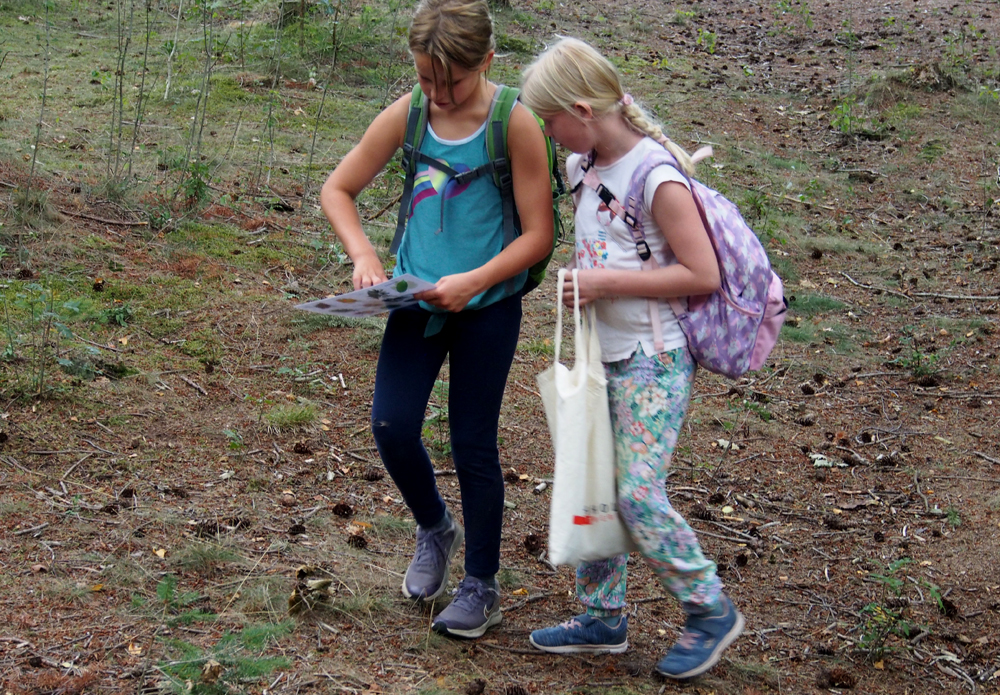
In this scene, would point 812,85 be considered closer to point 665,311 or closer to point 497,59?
point 497,59

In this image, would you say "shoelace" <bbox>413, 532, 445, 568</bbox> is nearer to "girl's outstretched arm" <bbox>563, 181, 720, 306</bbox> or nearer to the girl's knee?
the girl's knee

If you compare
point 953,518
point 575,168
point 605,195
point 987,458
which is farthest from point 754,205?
point 605,195

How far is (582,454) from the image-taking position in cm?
247

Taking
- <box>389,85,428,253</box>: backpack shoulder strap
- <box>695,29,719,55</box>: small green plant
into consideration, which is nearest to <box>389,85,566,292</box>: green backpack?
<box>389,85,428,253</box>: backpack shoulder strap

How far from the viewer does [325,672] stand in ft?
8.51

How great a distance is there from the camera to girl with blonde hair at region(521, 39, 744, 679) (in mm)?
2406

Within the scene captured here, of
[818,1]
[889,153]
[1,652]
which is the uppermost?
[818,1]

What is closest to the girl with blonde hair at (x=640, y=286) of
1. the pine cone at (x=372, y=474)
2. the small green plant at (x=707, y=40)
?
the pine cone at (x=372, y=474)

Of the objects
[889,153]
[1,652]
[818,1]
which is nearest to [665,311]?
[1,652]

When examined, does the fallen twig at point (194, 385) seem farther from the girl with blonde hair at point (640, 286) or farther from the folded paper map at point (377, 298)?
the girl with blonde hair at point (640, 286)

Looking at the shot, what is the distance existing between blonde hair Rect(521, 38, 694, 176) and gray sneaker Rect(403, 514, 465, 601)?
1356mm

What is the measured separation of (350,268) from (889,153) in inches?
231

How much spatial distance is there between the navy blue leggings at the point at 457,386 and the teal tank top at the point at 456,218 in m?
0.08

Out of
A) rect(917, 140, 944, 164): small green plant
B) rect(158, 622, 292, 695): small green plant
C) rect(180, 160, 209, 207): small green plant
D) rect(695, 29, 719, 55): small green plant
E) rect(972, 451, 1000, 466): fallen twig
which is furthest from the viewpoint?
rect(695, 29, 719, 55): small green plant
